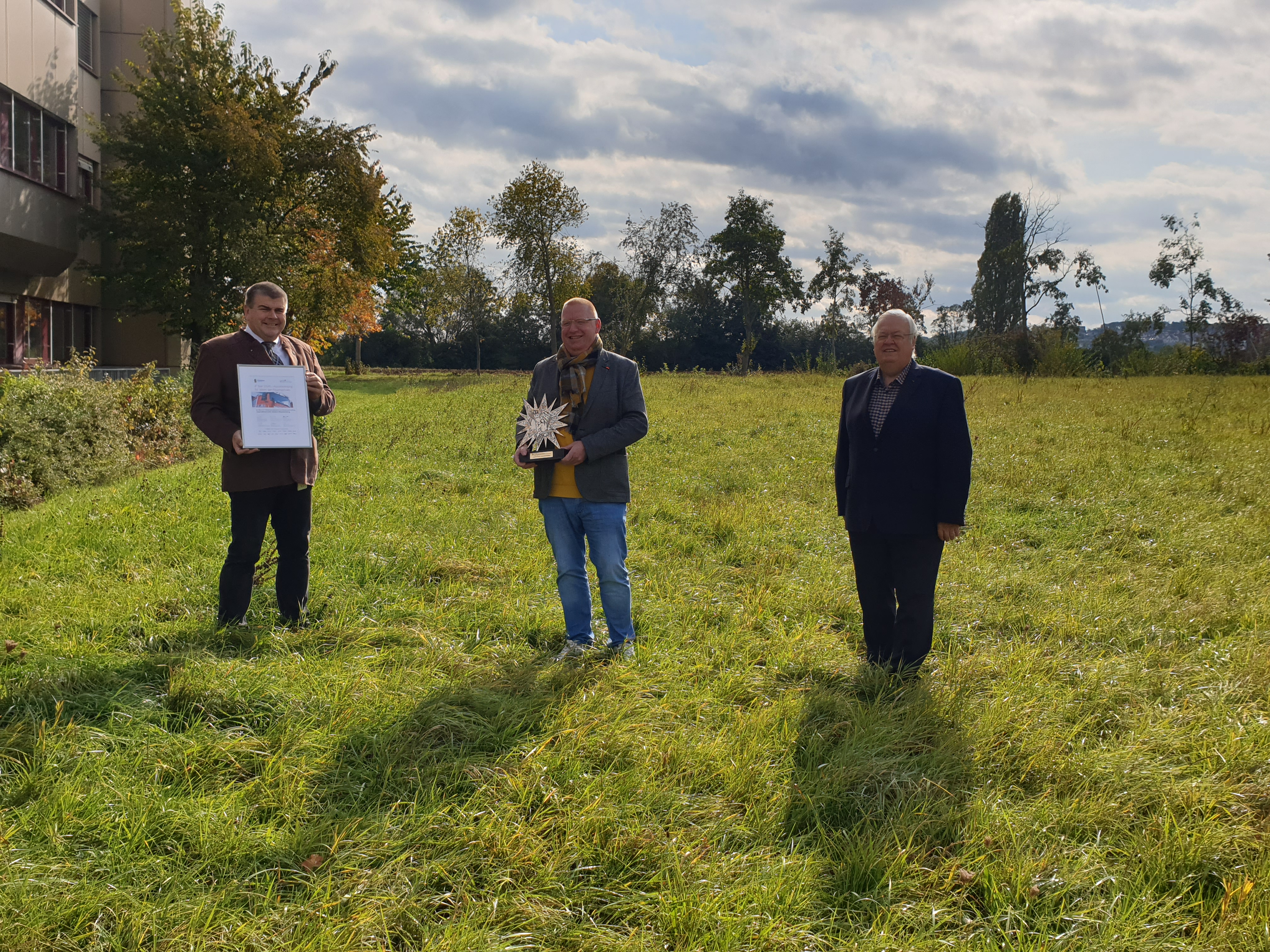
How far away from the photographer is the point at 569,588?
16.3 ft

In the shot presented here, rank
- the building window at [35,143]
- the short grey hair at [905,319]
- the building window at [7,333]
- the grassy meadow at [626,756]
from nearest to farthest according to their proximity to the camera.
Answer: the grassy meadow at [626,756] → the short grey hair at [905,319] → the building window at [35,143] → the building window at [7,333]

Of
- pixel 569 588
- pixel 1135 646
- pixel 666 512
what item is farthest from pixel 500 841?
pixel 666 512

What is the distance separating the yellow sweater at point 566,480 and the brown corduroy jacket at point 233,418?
137cm

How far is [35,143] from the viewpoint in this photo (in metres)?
21.6

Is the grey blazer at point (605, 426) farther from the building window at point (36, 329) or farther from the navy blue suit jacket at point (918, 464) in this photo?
the building window at point (36, 329)

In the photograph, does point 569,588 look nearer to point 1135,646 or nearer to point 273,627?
point 273,627

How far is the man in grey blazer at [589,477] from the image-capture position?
188 inches

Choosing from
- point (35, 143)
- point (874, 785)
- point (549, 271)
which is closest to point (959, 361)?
point (549, 271)

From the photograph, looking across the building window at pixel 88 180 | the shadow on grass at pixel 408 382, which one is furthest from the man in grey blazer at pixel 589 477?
the building window at pixel 88 180

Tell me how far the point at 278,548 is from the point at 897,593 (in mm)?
3806

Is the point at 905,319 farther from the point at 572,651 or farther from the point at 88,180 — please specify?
the point at 88,180

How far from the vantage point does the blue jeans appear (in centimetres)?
486

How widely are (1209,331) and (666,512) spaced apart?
50.9m

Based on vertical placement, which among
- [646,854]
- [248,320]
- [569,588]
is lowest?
[646,854]
